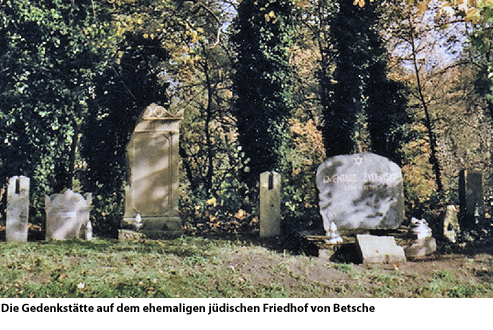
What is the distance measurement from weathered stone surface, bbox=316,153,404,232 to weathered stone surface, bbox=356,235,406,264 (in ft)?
2.31

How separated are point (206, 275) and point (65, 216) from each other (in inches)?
148

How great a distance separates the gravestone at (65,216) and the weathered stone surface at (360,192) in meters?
4.69

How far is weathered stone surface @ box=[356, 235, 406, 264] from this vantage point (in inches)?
262

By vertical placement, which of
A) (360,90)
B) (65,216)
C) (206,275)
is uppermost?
(360,90)

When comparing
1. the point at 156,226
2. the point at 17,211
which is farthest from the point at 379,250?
the point at 17,211

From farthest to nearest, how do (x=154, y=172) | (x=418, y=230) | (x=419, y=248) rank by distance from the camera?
(x=154, y=172) < (x=418, y=230) < (x=419, y=248)

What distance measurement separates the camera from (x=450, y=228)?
843 centimetres

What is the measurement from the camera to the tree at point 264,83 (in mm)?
9570

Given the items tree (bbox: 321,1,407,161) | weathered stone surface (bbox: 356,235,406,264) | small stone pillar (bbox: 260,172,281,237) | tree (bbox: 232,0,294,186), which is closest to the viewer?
weathered stone surface (bbox: 356,235,406,264)

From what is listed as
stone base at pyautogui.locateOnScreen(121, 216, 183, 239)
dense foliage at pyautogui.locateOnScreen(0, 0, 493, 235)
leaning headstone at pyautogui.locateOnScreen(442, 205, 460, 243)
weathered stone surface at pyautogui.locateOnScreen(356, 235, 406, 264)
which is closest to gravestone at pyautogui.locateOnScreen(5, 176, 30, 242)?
dense foliage at pyautogui.locateOnScreen(0, 0, 493, 235)

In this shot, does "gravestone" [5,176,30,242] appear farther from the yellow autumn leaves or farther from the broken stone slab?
the broken stone slab

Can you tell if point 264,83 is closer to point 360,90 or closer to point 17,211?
point 360,90

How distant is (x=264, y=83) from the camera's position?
971cm

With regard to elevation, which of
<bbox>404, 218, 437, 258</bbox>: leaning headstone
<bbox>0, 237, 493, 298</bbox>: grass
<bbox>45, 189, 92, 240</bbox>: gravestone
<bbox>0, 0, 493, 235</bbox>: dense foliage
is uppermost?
<bbox>0, 0, 493, 235</bbox>: dense foliage
